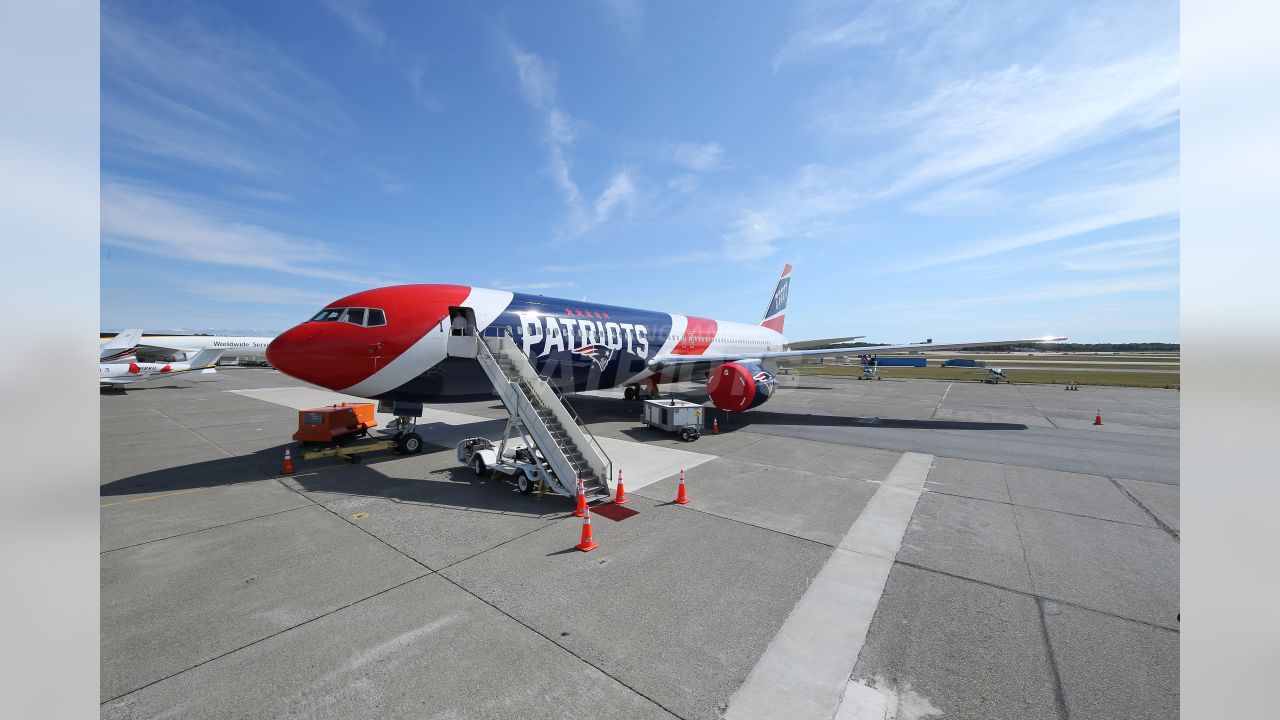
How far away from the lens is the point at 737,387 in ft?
54.4

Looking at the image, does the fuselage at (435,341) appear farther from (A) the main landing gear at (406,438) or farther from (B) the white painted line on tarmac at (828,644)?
(B) the white painted line on tarmac at (828,644)

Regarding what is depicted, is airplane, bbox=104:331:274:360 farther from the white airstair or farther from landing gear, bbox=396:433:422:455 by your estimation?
the white airstair

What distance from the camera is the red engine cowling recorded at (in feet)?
54.4

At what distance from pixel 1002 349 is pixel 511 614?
18260 mm

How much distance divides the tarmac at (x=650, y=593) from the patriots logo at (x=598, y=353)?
5.96 metres

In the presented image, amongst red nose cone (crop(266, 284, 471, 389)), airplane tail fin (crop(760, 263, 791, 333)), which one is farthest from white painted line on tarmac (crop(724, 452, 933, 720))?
airplane tail fin (crop(760, 263, 791, 333))

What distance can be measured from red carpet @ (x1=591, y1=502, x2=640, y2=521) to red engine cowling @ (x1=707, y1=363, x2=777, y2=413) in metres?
8.55

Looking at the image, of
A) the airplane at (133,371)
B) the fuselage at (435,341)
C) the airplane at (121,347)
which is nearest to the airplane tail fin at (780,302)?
the fuselage at (435,341)

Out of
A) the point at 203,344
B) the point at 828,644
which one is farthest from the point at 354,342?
the point at 203,344

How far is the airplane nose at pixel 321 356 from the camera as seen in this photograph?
10938mm

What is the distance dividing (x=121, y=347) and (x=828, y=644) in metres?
54.8

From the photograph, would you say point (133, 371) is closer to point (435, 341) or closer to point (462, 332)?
point (435, 341)
